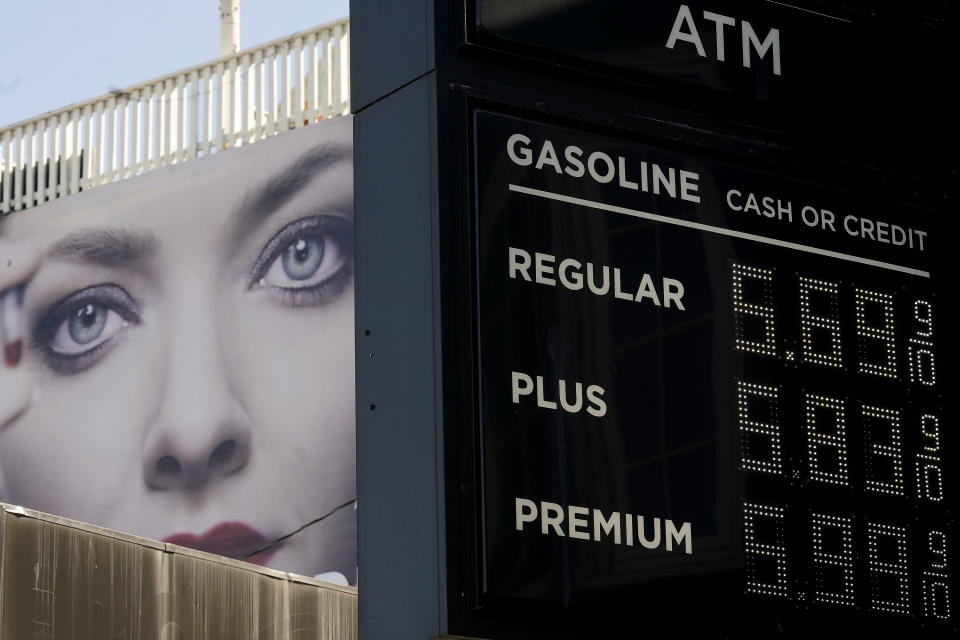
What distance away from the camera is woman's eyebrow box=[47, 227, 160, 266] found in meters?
20.1

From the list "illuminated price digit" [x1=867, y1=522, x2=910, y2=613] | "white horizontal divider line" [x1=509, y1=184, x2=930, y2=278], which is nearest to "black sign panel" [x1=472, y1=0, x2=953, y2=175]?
"white horizontal divider line" [x1=509, y1=184, x2=930, y2=278]

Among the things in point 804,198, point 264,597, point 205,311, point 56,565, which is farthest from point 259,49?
point 804,198

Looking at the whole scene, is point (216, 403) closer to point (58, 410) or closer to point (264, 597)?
point (58, 410)

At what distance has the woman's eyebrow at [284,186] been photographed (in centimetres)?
1866

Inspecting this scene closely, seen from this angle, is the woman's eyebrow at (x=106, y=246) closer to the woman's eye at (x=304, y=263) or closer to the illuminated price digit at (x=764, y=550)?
the woman's eye at (x=304, y=263)

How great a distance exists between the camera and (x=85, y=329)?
2005cm

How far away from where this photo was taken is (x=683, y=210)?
4664 millimetres

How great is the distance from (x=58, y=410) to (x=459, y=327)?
54.0ft

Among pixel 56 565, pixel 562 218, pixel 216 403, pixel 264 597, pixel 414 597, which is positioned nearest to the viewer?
pixel 414 597

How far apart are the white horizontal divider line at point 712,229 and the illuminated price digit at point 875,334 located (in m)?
0.10

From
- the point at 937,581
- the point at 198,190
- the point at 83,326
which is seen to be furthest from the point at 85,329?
the point at 937,581

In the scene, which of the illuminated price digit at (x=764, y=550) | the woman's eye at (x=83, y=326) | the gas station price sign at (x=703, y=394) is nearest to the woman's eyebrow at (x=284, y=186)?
the woman's eye at (x=83, y=326)

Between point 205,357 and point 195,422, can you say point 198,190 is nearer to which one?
point 205,357

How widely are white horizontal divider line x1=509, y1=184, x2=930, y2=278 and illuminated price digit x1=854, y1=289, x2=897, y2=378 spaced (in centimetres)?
10
